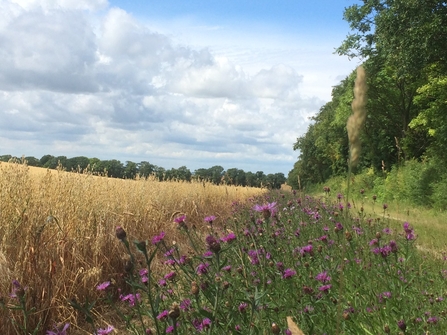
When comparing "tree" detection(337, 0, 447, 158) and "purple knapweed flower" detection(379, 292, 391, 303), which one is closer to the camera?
"purple knapweed flower" detection(379, 292, 391, 303)

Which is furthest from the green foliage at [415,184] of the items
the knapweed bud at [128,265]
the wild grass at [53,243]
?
the knapweed bud at [128,265]

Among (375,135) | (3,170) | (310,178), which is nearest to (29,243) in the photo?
(3,170)

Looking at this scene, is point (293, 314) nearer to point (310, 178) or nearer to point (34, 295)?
point (34, 295)

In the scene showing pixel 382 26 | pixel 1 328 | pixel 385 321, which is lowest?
pixel 1 328

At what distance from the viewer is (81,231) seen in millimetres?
5574

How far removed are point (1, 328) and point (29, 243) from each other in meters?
0.88

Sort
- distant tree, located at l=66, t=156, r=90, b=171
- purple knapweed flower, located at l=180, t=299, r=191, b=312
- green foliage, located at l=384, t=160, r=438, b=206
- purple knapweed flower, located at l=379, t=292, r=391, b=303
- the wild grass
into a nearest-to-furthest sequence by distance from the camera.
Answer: purple knapweed flower, located at l=180, t=299, r=191, b=312
purple knapweed flower, located at l=379, t=292, r=391, b=303
the wild grass
distant tree, located at l=66, t=156, r=90, b=171
green foliage, located at l=384, t=160, r=438, b=206

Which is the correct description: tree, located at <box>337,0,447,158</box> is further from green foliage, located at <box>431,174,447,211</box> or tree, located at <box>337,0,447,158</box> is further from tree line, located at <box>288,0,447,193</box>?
green foliage, located at <box>431,174,447,211</box>

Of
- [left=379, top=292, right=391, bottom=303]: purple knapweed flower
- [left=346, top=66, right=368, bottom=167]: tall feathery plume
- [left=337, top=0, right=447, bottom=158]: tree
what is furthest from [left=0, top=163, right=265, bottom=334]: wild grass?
[left=337, top=0, right=447, bottom=158]: tree

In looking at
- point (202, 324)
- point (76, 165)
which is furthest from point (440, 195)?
point (202, 324)

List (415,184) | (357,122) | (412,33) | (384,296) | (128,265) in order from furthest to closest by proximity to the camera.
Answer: (415,184) → (412,33) → (384,296) → (128,265) → (357,122)

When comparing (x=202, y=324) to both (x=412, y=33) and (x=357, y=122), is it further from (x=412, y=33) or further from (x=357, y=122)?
(x=412, y=33)

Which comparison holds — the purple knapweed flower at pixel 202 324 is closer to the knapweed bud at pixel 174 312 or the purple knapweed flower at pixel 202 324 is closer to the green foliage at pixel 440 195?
the knapweed bud at pixel 174 312

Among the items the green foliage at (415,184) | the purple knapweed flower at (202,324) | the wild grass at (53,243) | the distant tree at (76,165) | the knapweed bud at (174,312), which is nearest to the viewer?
the knapweed bud at (174,312)
